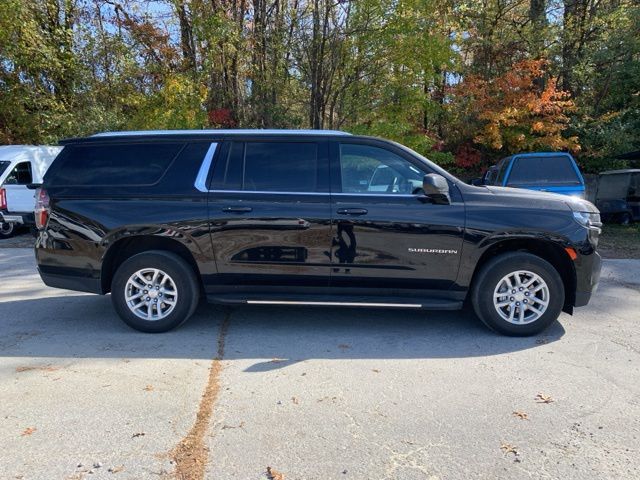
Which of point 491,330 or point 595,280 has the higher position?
point 595,280

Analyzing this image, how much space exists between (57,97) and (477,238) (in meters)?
14.9

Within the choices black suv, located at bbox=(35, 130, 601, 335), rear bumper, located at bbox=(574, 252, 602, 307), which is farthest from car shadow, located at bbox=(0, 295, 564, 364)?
rear bumper, located at bbox=(574, 252, 602, 307)

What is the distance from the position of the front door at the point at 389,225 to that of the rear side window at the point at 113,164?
5.72 feet

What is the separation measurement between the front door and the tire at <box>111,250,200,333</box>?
1.48 metres

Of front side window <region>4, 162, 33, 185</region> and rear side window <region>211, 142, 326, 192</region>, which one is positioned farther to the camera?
front side window <region>4, 162, 33, 185</region>

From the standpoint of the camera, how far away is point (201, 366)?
4.27m

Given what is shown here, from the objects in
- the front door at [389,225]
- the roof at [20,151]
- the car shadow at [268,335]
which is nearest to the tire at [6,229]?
the roof at [20,151]

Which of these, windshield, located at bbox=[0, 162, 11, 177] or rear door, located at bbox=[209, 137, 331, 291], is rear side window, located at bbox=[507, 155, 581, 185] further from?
windshield, located at bbox=[0, 162, 11, 177]

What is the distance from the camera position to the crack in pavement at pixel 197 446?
2809mm

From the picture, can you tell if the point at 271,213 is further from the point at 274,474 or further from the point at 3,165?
the point at 3,165

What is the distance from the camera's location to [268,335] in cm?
504

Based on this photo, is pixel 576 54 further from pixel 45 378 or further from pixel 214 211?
pixel 45 378

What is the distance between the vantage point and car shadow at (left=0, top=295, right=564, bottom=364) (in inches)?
180

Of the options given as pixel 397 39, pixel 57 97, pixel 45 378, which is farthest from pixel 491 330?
pixel 57 97
